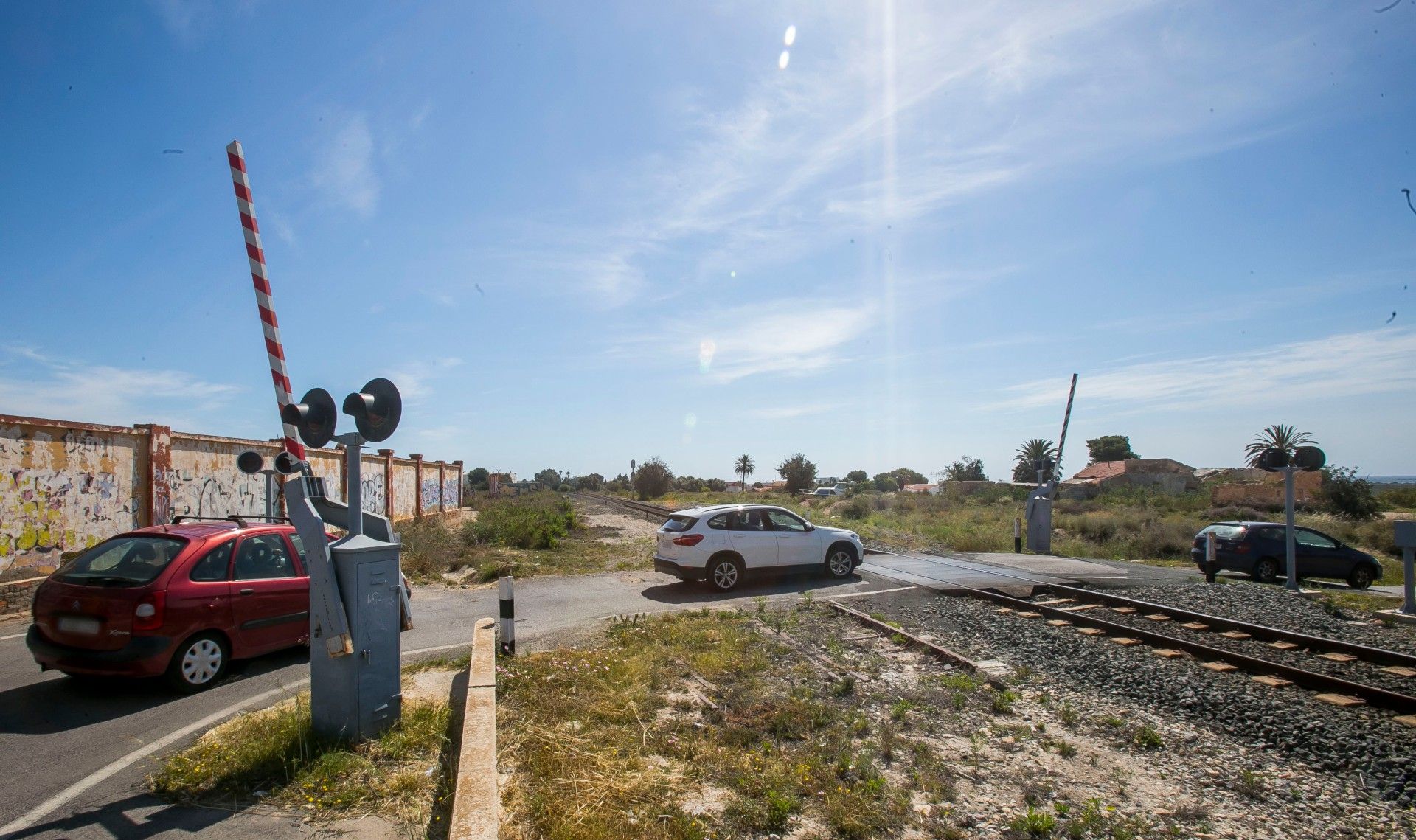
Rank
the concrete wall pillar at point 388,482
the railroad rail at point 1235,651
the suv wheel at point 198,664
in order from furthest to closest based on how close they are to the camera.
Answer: the concrete wall pillar at point 388,482, the railroad rail at point 1235,651, the suv wheel at point 198,664

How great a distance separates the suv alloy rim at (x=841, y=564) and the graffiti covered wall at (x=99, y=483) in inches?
446

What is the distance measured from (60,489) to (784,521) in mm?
11395

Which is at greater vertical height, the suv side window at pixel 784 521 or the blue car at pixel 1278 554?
the suv side window at pixel 784 521

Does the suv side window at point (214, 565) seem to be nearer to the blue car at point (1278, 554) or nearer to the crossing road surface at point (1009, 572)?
the crossing road surface at point (1009, 572)

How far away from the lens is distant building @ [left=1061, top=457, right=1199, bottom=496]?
67.1m

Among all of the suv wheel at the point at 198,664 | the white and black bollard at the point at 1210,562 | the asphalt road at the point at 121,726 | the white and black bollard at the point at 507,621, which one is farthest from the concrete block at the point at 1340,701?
the suv wheel at the point at 198,664

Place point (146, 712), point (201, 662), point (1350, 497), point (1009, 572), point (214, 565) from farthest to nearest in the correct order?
point (1350, 497) → point (1009, 572) → point (214, 565) → point (201, 662) → point (146, 712)

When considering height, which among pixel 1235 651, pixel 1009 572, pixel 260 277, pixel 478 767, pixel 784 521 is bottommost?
pixel 1009 572

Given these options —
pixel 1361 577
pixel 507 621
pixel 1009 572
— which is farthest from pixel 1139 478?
pixel 507 621

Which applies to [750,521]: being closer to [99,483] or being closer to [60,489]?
[99,483]

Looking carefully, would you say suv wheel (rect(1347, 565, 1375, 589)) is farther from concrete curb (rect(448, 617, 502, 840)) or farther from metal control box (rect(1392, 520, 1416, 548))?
concrete curb (rect(448, 617, 502, 840))

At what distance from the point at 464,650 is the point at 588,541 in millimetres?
15211

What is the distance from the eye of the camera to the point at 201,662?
6727 mm

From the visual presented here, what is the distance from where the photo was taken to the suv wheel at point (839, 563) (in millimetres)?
14531
